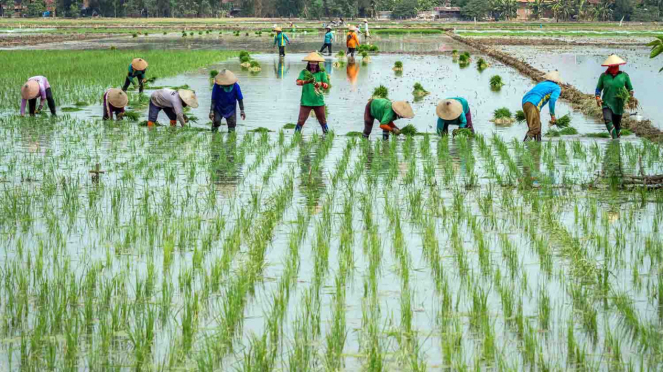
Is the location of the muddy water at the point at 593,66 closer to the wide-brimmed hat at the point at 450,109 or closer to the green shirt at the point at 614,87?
the green shirt at the point at 614,87

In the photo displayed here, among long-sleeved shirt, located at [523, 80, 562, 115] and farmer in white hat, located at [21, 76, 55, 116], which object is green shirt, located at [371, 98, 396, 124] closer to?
long-sleeved shirt, located at [523, 80, 562, 115]

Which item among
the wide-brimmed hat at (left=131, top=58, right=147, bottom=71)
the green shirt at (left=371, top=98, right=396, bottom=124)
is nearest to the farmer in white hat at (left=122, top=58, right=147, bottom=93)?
the wide-brimmed hat at (left=131, top=58, right=147, bottom=71)

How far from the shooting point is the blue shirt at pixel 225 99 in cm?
1259

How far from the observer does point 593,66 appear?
2827cm

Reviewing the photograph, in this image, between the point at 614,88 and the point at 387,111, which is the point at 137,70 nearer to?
the point at 387,111

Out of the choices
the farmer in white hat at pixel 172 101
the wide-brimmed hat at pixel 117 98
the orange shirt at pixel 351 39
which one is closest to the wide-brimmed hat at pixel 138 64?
the wide-brimmed hat at pixel 117 98

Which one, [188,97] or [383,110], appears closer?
[383,110]

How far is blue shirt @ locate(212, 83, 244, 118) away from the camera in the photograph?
12586 millimetres

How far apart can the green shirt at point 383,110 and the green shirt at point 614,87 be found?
109 inches

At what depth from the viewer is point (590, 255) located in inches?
248

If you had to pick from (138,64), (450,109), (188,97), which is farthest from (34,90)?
(450,109)

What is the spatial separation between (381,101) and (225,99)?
2.39 metres

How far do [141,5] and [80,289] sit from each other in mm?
101192

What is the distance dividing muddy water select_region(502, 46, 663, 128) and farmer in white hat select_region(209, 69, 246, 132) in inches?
259
